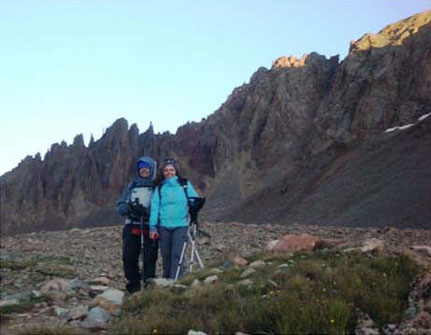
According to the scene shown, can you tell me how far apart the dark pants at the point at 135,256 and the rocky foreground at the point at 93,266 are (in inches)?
26.4

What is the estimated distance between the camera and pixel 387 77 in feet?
235

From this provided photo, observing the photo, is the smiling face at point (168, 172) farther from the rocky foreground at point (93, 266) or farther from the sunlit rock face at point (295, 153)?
the sunlit rock face at point (295, 153)

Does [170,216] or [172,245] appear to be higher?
[170,216]

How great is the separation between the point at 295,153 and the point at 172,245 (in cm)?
7406

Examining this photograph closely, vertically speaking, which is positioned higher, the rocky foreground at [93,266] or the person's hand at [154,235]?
the person's hand at [154,235]

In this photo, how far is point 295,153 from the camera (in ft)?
270

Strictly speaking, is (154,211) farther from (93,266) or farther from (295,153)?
(295,153)

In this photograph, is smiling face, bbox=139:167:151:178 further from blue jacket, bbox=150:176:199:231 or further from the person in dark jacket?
blue jacket, bbox=150:176:199:231

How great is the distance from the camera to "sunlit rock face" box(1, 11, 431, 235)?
2181 inches

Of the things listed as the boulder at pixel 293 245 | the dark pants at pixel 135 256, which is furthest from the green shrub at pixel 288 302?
the boulder at pixel 293 245

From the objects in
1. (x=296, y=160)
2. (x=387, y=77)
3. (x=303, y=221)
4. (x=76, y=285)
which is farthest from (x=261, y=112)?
(x=76, y=285)

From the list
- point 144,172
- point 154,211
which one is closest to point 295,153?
point 144,172

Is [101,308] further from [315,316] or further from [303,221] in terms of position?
[303,221]

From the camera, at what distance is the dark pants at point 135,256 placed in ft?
30.7
